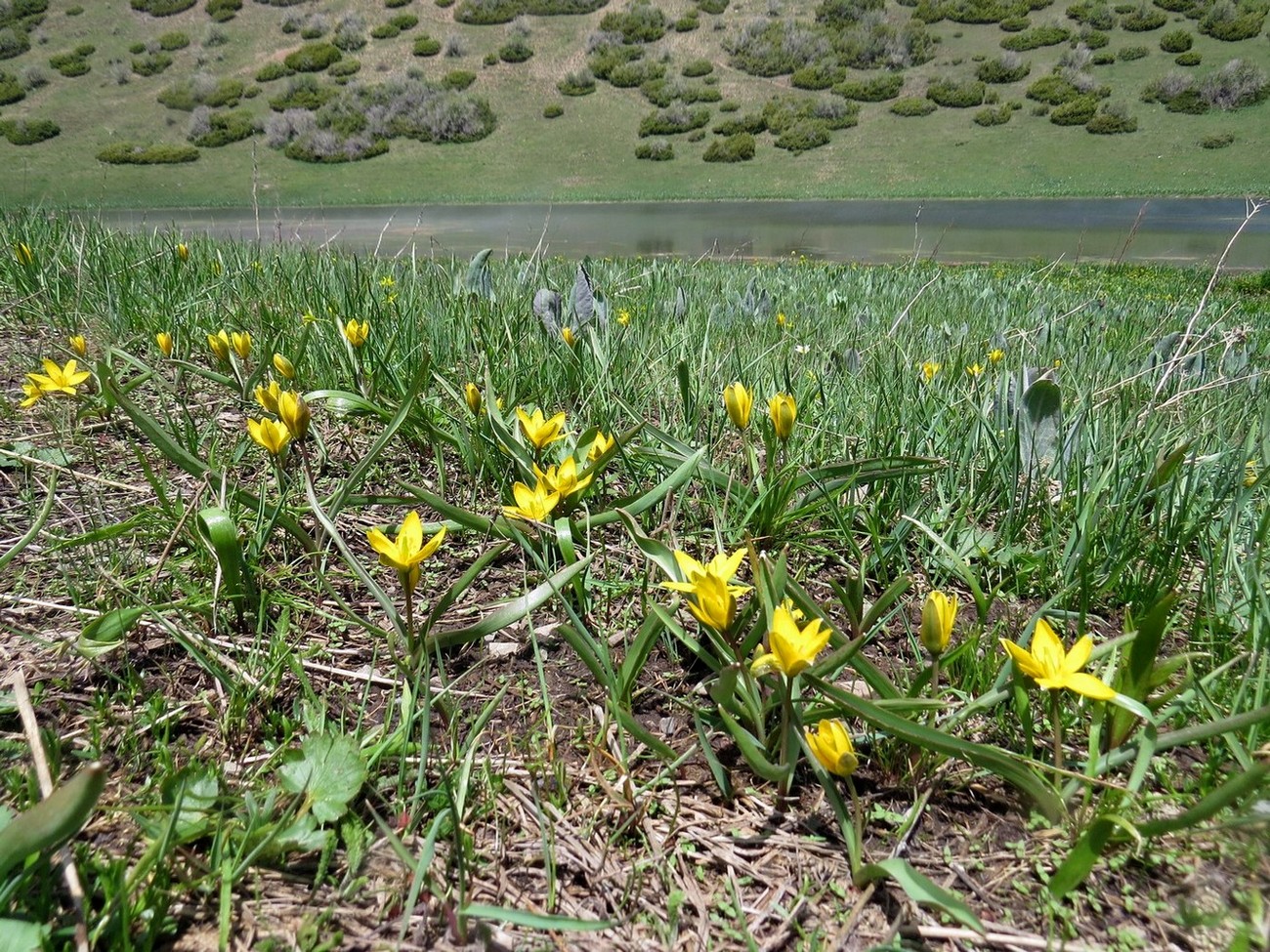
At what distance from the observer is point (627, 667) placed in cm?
98

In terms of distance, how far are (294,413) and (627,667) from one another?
0.72 m

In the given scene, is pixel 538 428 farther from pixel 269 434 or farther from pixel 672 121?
pixel 672 121

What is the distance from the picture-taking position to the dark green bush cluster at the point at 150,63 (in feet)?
91.8

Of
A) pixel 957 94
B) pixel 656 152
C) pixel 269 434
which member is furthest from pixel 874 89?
pixel 269 434

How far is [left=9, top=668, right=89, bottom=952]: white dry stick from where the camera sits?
65cm

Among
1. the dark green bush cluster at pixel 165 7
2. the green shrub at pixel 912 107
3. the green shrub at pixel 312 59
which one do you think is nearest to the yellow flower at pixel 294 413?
the green shrub at pixel 912 107

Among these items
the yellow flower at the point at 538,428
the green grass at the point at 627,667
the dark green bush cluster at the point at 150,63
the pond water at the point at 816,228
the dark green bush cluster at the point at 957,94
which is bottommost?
the pond water at the point at 816,228

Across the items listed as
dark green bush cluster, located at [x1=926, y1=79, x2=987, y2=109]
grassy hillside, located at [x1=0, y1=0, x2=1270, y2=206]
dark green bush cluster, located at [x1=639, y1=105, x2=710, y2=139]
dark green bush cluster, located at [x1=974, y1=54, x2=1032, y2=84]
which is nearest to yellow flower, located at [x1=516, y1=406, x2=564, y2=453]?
grassy hillside, located at [x1=0, y1=0, x2=1270, y2=206]

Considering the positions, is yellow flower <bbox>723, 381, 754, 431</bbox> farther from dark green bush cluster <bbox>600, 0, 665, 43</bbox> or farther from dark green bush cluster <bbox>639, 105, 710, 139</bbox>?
dark green bush cluster <bbox>600, 0, 665, 43</bbox>

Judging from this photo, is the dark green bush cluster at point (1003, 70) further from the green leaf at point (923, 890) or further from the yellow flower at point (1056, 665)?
the green leaf at point (923, 890)

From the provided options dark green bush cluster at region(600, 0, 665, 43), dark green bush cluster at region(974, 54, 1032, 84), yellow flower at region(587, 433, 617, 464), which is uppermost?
dark green bush cluster at region(600, 0, 665, 43)

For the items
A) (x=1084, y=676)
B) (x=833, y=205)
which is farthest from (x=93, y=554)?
(x=833, y=205)

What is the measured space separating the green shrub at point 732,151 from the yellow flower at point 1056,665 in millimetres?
24564

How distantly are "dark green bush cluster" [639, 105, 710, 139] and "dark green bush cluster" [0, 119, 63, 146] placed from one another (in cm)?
2010
